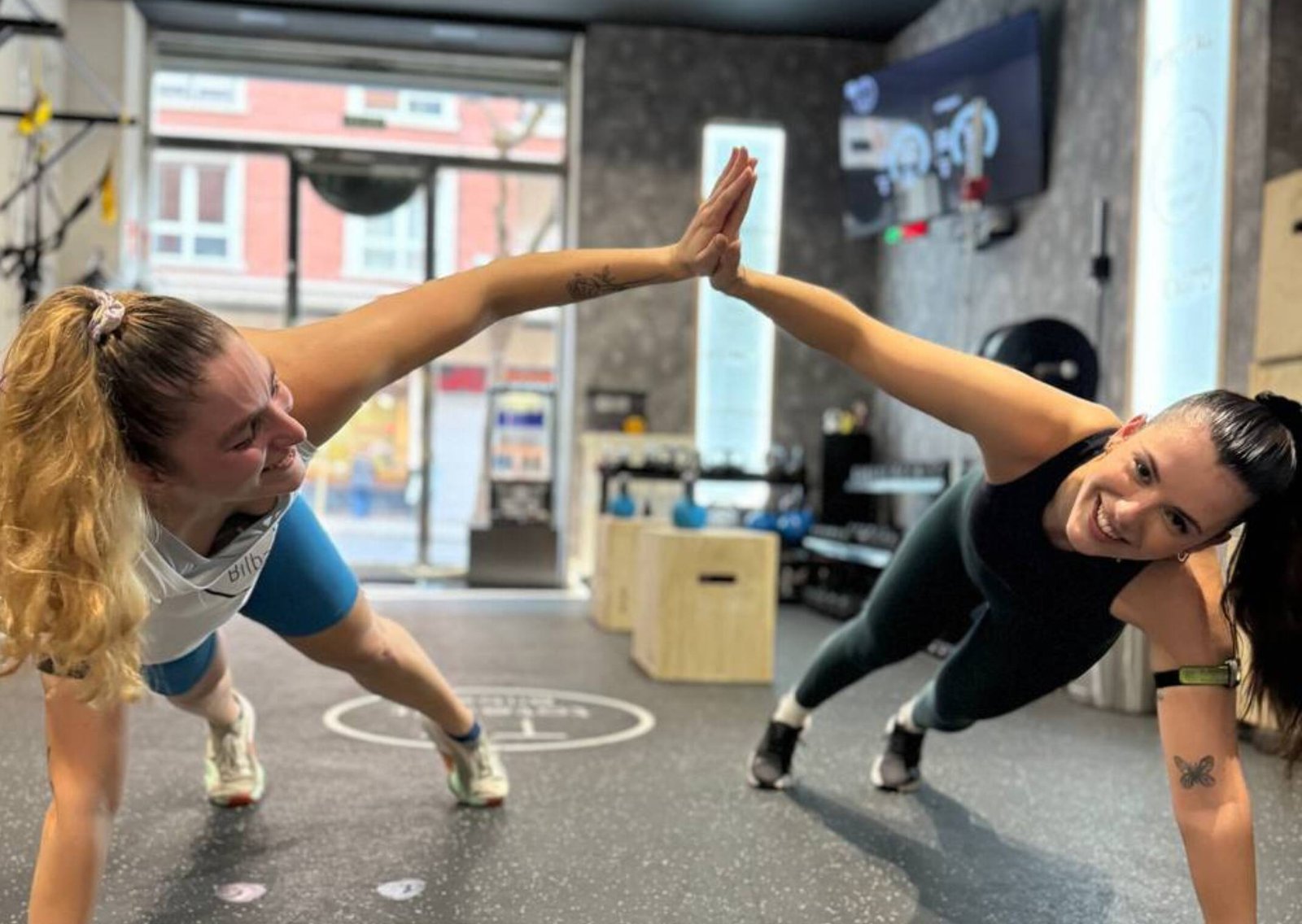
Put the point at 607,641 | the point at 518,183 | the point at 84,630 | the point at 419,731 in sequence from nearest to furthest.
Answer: the point at 84,630
the point at 419,731
the point at 607,641
the point at 518,183

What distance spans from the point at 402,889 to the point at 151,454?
904 millimetres

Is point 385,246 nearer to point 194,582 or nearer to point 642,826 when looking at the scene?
point 642,826

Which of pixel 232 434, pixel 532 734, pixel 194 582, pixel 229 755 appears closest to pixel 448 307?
pixel 232 434

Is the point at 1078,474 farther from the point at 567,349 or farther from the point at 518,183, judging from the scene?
the point at 518,183

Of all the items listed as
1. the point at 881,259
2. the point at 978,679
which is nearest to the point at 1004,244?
Result: the point at 881,259

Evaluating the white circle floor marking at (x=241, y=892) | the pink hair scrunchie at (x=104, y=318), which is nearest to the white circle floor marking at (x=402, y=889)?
the white circle floor marking at (x=241, y=892)

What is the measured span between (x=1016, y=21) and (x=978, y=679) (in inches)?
164

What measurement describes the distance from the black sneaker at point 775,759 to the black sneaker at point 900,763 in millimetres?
197

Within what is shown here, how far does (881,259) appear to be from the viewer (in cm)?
739

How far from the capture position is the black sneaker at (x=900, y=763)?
2514mm

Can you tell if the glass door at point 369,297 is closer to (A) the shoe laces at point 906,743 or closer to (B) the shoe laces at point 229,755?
(B) the shoe laces at point 229,755

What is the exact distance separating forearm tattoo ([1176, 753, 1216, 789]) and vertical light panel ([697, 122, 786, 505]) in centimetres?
588

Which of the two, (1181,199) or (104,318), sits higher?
(1181,199)

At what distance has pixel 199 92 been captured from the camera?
7488 millimetres
